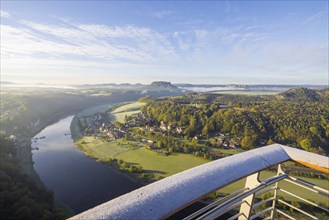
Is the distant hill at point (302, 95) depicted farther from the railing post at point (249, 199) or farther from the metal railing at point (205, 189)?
the railing post at point (249, 199)

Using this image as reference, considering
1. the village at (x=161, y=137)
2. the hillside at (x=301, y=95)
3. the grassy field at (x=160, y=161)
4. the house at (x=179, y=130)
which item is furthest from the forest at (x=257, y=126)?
the hillside at (x=301, y=95)

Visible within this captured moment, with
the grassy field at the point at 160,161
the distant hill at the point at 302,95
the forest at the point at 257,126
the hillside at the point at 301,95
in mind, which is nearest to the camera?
the grassy field at the point at 160,161

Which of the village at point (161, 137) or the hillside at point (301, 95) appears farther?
the hillside at point (301, 95)

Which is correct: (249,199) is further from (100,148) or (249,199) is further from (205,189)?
(100,148)

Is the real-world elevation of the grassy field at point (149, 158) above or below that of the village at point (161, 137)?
below

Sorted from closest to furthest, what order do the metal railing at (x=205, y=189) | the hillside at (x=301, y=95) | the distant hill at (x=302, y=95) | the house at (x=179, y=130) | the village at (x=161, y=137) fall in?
the metal railing at (x=205, y=189) < the village at (x=161, y=137) < the house at (x=179, y=130) < the hillside at (x=301, y=95) < the distant hill at (x=302, y=95)

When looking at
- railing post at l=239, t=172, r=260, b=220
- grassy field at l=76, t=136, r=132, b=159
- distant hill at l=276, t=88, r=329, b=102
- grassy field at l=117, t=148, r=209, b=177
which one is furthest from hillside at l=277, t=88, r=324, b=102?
railing post at l=239, t=172, r=260, b=220

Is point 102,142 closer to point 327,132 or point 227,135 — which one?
point 227,135

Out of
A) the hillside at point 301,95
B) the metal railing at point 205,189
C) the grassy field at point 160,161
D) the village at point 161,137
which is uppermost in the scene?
the metal railing at point 205,189
